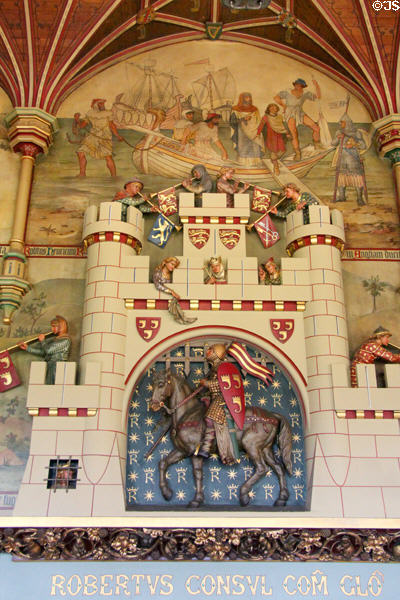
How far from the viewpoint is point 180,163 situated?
13.3m

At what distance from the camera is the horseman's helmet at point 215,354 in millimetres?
11039

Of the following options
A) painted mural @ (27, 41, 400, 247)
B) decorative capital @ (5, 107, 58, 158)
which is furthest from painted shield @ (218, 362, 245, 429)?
decorative capital @ (5, 107, 58, 158)

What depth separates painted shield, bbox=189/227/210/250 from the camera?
1198 centimetres

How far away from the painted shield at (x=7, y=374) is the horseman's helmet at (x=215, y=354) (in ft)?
10.1

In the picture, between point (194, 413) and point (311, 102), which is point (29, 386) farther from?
point (311, 102)

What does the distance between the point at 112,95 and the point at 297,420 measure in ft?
24.3

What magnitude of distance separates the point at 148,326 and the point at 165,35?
260 inches

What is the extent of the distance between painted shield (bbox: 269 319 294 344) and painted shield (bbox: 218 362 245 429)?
0.87m

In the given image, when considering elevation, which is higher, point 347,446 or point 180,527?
point 347,446

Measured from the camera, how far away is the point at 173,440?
1075 cm
